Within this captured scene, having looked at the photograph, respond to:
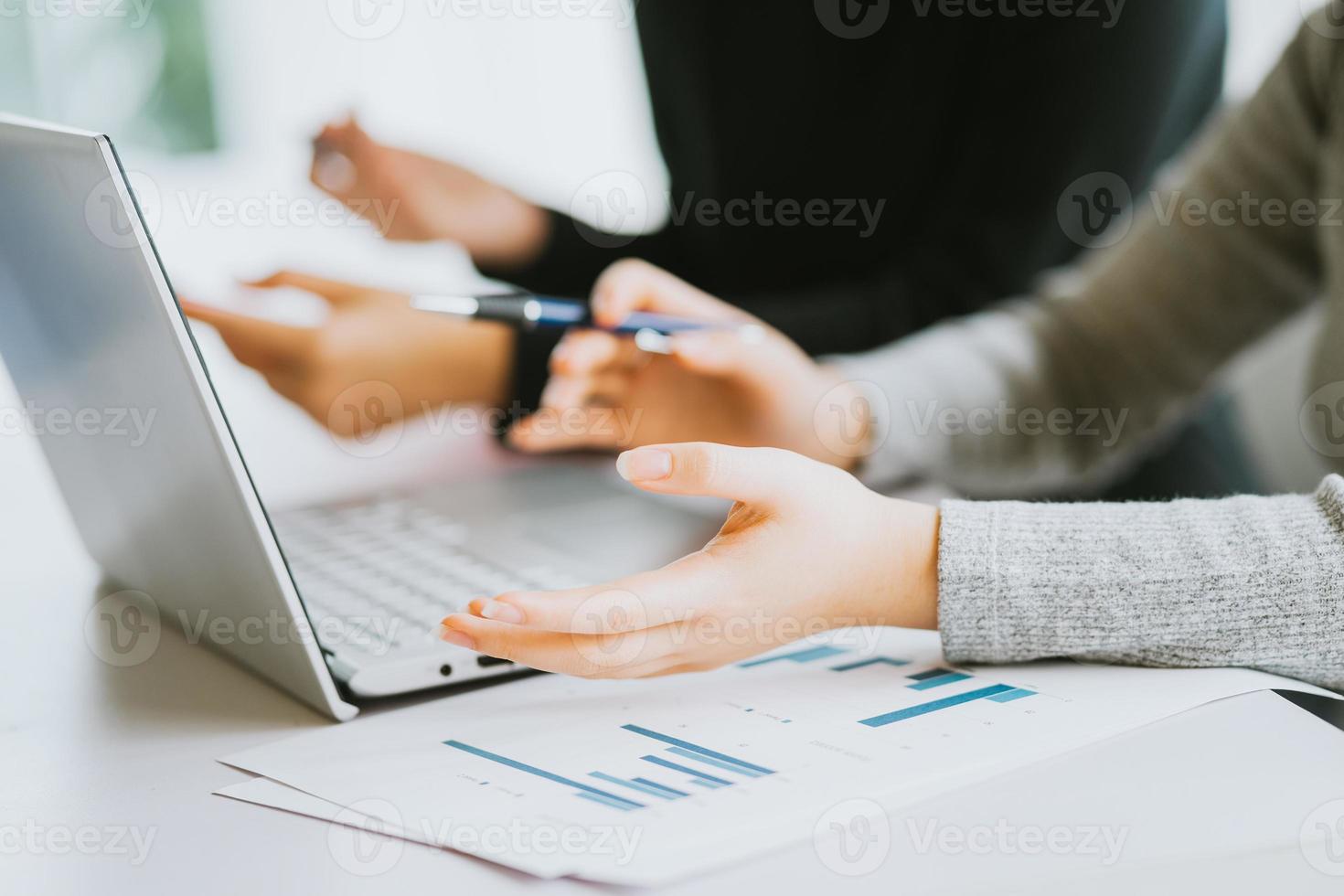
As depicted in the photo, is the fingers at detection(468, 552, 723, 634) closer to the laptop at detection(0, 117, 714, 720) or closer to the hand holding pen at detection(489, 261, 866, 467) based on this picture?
the laptop at detection(0, 117, 714, 720)

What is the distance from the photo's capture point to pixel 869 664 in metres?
0.41

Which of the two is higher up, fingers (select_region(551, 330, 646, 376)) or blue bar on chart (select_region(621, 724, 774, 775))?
fingers (select_region(551, 330, 646, 376))

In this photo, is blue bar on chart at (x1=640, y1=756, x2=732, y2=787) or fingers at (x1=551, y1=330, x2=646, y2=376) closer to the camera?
blue bar on chart at (x1=640, y1=756, x2=732, y2=787)

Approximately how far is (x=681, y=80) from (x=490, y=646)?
828 millimetres

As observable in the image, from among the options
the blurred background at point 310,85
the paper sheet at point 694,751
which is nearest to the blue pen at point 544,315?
the paper sheet at point 694,751

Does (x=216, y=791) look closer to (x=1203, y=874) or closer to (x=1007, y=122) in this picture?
(x=1203, y=874)

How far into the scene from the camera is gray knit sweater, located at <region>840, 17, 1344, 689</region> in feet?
1.27

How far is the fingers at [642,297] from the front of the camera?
2.00 feet

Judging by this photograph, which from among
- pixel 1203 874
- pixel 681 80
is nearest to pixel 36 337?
pixel 1203 874

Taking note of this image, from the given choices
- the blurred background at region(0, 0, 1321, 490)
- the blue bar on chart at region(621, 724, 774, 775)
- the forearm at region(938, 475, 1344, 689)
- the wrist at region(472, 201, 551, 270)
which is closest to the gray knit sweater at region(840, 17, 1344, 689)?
the forearm at region(938, 475, 1344, 689)

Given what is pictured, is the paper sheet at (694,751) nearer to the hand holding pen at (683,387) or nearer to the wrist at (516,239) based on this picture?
the hand holding pen at (683,387)

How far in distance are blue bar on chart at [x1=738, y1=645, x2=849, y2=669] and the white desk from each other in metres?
0.11

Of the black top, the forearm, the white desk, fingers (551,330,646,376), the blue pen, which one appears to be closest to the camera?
the white desk

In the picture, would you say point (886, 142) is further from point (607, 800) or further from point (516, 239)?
point (607, 800)
